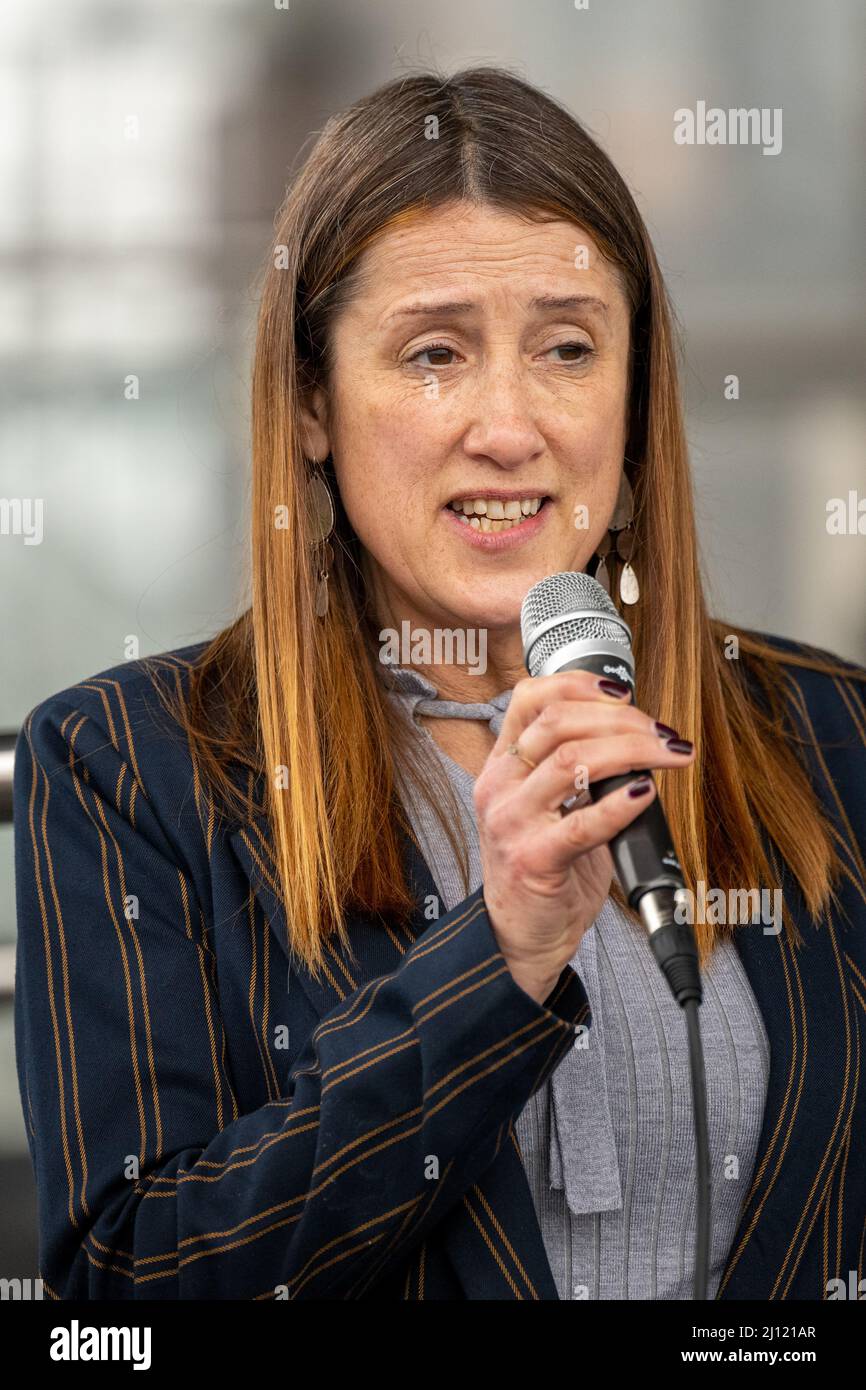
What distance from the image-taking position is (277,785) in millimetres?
1269

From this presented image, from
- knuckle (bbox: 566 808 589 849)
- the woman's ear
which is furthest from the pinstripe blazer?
the woman's ear

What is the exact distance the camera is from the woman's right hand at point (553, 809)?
822mm

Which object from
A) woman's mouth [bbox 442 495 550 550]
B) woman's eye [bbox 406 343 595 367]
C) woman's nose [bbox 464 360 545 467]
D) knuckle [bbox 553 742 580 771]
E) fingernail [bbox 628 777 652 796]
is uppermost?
woman's eye [bbox 406 343 595 367]

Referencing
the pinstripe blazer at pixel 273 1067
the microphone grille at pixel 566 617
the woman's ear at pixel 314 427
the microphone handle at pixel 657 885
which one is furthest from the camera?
the woman's ear at pixel 314 427

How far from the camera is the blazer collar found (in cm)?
115

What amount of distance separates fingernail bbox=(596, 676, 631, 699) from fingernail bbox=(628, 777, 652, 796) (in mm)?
54

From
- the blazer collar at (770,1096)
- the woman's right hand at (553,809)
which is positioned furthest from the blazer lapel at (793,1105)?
the woman's right hand at (553,809)

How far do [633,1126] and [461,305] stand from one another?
68 cm

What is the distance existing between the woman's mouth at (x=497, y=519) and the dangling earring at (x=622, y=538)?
7.2 inches

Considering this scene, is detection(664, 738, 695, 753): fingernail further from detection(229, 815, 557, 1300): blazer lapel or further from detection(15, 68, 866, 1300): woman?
detection(229, 815, 557, 1300): blazer lapel

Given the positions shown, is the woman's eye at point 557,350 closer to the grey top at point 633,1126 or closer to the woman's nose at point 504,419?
the woman's nose at point 504,419

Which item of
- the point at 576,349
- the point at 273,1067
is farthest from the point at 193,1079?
the point at 576,349

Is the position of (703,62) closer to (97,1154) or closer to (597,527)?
(597,527)

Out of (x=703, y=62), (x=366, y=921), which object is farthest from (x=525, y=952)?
(x=703, y=62)
